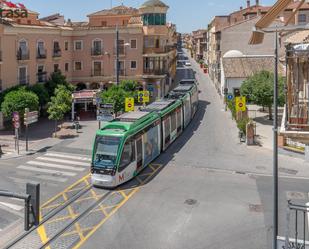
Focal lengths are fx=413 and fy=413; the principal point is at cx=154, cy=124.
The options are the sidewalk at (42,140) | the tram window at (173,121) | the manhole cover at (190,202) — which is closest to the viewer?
the manhole cover at (190,202)

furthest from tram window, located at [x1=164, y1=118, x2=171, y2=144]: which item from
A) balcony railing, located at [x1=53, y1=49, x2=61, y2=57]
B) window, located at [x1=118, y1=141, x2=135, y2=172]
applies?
balcony railing, located at [x1=53, y1=49, x2=61, y2=57]

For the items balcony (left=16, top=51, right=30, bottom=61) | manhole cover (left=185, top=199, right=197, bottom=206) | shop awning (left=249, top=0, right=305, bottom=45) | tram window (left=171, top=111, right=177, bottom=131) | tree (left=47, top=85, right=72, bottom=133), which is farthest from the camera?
balcony (left=16, top=51, right=30, bottom=61)

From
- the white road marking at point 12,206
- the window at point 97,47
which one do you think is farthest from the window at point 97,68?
the white road marking at point 12,206

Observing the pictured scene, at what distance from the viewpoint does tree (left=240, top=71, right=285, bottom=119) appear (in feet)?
124

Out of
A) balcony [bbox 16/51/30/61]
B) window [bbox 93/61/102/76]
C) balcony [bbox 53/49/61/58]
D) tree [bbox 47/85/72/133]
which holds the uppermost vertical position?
balcony [bbox 53/49/61/58]

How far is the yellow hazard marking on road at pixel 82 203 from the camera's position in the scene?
1697cm

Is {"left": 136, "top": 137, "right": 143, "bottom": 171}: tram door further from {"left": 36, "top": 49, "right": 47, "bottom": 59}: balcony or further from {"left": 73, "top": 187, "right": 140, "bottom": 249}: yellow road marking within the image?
{"left": 36, "top": 49, "right": 47, "bottom": 59}: balcony

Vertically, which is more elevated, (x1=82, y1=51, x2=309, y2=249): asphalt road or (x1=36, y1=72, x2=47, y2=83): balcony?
(x1=36, y1=72, x2=47, y2=83): balcony

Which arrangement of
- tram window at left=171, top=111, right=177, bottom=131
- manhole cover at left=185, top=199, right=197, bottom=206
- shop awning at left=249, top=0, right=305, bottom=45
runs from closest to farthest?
shop awning at left=249, top=0, right=305, bottom=45, manhole cover at left=185, top=199, right=197, bottom=206, tram window at left=171, top=111, right=177, bottom=131

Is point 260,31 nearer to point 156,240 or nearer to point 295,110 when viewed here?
point 295,110

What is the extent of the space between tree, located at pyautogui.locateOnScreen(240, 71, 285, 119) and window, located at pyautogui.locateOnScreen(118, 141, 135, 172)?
18.8 m

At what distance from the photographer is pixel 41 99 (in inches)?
1625

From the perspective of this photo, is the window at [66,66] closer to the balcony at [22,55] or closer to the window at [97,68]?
the window at [97,68]

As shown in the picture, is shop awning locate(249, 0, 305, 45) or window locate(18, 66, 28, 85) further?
window locate(18, 66, 28, 85)
